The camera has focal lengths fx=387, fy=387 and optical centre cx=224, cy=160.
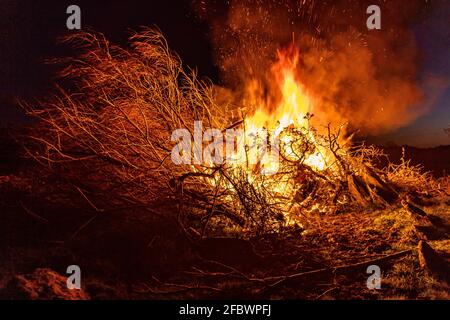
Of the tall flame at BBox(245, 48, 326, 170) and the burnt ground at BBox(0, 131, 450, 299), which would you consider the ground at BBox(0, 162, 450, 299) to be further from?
the tall flame at BBox(245, 48, 326, 170)

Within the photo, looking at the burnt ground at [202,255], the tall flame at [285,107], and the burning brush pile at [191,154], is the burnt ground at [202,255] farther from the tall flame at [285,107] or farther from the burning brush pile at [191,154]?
the tall flame at [285,107]

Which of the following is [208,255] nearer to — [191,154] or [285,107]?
[191,154]

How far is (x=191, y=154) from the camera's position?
624 cm

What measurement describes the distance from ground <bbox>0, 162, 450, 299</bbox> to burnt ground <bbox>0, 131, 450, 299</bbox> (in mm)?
12

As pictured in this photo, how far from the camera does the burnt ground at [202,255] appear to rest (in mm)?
3994

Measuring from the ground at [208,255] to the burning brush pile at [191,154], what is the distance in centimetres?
37

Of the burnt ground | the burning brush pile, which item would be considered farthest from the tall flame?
the burnt ground

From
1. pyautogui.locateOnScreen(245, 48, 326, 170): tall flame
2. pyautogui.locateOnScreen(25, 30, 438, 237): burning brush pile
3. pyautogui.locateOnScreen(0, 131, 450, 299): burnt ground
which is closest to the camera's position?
pyautogui.locateOnScreen(0, 131, 450, 299): burnt ground

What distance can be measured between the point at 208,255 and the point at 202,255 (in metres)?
0.08

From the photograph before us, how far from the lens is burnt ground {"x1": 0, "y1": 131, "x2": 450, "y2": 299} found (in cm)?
399

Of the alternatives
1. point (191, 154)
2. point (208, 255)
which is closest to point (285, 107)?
point (191, 154)

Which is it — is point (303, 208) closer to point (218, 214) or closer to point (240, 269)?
point (218, 214)

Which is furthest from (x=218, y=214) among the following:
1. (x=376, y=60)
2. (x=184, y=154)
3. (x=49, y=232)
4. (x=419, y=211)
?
(x=376, y=60)

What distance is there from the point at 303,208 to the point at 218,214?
4.61 feet
